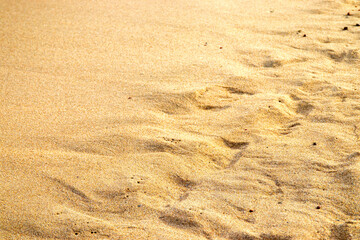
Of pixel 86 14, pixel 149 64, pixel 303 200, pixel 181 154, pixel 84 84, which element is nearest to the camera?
pixel 303 200

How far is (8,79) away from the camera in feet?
9.85

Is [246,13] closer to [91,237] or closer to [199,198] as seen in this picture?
[199,198]

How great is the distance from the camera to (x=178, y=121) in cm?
264

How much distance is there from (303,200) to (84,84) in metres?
1.56

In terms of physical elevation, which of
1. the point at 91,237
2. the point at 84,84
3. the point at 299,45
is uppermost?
the point at 299,45

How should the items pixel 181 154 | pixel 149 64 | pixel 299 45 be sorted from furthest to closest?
pixel 299 45 → pixel 149 64 → pixel 181 154

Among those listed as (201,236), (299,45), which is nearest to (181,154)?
(201,236)

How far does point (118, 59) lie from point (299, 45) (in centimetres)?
133

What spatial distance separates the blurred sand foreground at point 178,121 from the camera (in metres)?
1.98

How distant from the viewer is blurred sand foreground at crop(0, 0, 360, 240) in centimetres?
198

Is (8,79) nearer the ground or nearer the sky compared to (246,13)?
nearer the ground

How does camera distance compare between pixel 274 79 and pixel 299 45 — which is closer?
pixel 274 79

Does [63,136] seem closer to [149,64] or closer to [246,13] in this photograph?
[149,64]

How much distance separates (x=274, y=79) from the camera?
3021 mm
